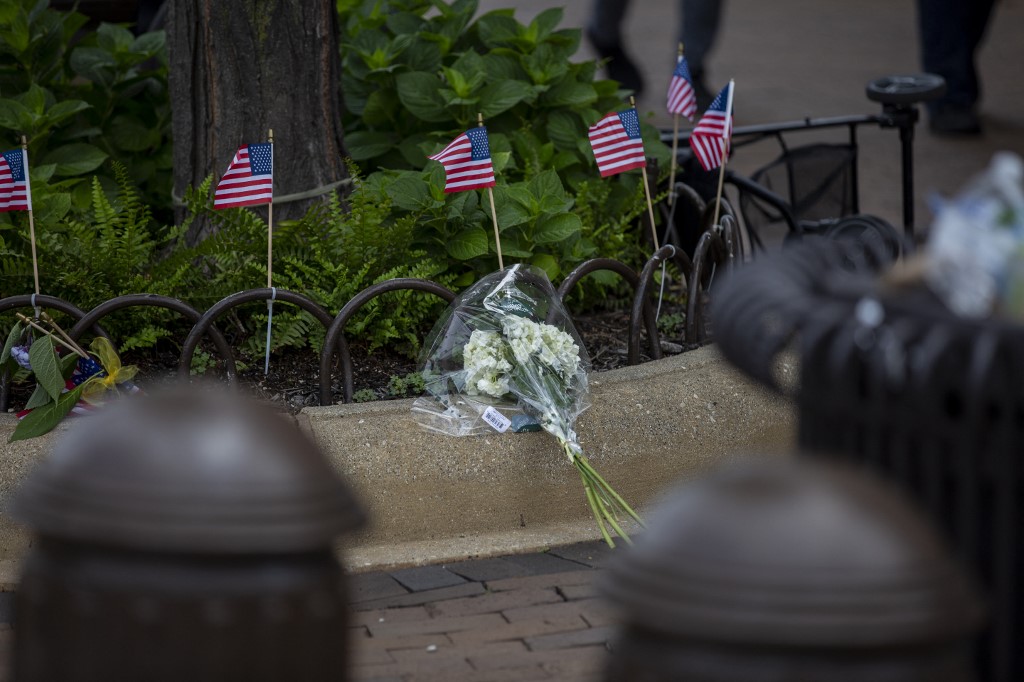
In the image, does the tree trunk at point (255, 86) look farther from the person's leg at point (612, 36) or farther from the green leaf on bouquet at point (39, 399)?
the person's leg at point (612, 36)

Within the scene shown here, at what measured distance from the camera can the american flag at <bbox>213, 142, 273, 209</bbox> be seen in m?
5.09

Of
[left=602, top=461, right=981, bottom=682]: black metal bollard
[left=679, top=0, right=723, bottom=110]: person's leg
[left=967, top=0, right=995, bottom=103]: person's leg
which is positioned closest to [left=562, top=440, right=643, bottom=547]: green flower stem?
[left=602, top=461, right=981, bottom=682]: black metal bollard

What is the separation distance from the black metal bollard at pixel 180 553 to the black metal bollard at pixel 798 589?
607 millimetres

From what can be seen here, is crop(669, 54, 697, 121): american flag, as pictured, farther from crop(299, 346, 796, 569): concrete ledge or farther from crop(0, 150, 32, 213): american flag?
crop(0, 150, 32, 213): american flag

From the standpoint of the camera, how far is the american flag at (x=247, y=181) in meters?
5.09

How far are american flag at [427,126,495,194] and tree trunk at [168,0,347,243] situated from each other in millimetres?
917

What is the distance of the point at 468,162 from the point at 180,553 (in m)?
3.19

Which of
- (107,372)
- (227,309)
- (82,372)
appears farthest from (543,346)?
(82,372)

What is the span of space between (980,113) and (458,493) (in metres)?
7.97

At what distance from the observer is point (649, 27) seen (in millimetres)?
14625

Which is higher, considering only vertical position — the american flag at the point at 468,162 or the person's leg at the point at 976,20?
the person's leg at the point at 976,20

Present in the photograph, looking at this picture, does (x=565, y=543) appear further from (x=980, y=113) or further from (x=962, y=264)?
(x=980, y=113)

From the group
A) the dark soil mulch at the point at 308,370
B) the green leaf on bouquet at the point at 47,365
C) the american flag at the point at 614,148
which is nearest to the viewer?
the green leaf on bouquet at the point at 47,365

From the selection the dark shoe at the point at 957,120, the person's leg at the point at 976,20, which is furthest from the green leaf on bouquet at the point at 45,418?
the dark shoe at the point at 957,120
